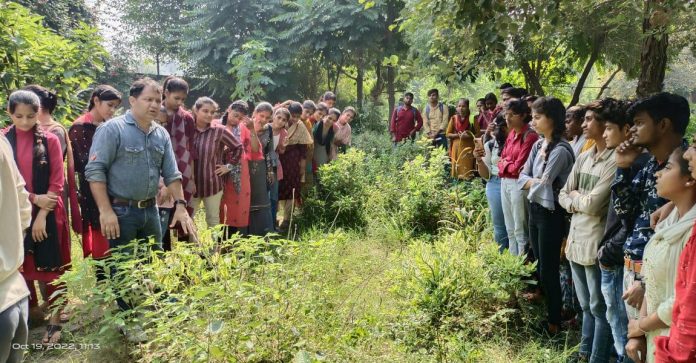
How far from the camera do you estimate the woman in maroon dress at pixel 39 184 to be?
10.7ft

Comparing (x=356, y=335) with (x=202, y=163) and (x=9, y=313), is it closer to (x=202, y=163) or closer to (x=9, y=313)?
(x=9, y=313)

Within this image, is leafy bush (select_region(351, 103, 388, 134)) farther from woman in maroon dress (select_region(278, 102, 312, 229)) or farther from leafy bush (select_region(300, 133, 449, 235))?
woman in maroon dress (select_region(278, 102, 312, 229))

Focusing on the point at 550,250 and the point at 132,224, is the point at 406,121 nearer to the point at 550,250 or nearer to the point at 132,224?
the point at 550,250

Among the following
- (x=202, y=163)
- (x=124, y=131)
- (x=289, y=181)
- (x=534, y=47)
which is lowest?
(x=289, y=181)

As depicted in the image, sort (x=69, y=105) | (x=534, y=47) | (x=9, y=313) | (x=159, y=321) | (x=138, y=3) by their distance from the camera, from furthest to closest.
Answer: (x=138, y=3) → (x=534, y=47) → (x=69, y=105) → (x=159, y=321) → (x=9, y=313)

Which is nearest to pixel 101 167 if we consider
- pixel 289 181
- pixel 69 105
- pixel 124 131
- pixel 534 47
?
pixel 124 131

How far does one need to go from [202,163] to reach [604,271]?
10.7 feet

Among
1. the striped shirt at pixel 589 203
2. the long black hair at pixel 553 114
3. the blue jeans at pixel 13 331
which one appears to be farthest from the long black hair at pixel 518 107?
the blue jeans at pixel 13 331

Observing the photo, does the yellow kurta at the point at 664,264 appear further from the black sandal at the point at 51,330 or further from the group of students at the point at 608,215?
the black sandal at the point at 51,330

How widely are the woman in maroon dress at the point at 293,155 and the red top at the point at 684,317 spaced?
467 centimetres

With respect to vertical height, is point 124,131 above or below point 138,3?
below

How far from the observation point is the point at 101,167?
295 cm

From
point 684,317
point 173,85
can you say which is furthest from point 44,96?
point 684,317

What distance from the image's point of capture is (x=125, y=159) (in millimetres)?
3021
